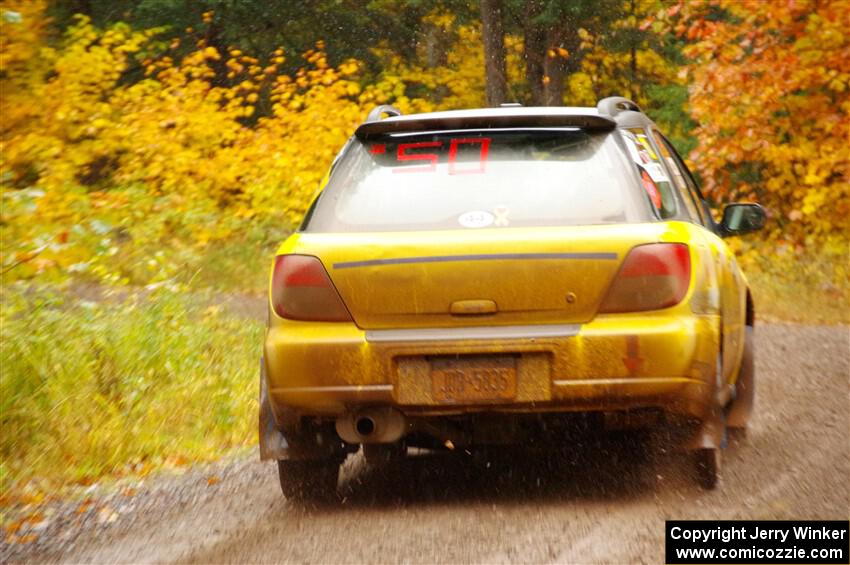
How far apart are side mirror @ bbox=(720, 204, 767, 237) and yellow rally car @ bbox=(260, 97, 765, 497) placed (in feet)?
4.68

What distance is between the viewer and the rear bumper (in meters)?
4.98

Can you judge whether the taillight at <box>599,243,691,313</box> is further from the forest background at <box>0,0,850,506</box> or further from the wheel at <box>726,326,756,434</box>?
the forest background at <box>0,0,850,506</box>

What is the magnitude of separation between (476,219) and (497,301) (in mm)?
366

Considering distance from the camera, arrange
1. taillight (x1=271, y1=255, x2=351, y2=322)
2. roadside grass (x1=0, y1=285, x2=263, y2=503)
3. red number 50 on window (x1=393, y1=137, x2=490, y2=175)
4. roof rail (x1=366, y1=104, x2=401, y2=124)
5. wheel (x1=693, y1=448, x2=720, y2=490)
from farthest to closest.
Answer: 1. roadside grass (x1=0, y1=285, x2=263, y2=503)
2. roof rail (x1=366, y1=104, x2=401, y2=124)
3. wheel (x1=693, y1=448, x2=720, y2=490)
4. red number 50 on window (x1=393, y1=137, x2=490, y2=175)
5. taillight (x1=271, y1=255, x2=351, y2=322)

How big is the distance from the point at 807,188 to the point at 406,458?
1360cm

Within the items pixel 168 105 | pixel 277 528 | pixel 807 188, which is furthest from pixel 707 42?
pixel 277 528

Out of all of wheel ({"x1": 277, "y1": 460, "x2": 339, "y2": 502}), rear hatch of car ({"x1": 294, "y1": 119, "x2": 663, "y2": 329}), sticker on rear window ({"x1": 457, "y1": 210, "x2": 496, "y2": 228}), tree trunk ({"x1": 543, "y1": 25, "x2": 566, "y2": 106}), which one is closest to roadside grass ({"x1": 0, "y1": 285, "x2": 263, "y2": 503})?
wheel ({"x1": 277, "y1": 460, "x2": 339, "y2": 502})

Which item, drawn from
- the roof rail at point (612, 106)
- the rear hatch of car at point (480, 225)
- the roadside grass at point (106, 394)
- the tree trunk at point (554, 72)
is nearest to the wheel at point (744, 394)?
the roof rail at point (612, 106)

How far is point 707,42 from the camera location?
18562mm

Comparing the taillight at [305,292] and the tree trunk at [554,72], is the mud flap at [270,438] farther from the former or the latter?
the tree trunk at [554,72]

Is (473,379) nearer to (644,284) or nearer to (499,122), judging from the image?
(644,284)

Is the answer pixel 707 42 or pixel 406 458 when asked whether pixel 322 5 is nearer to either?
pixel 707 42

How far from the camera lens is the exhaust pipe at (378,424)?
5176 millimetres

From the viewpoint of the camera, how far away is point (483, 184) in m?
5.35
